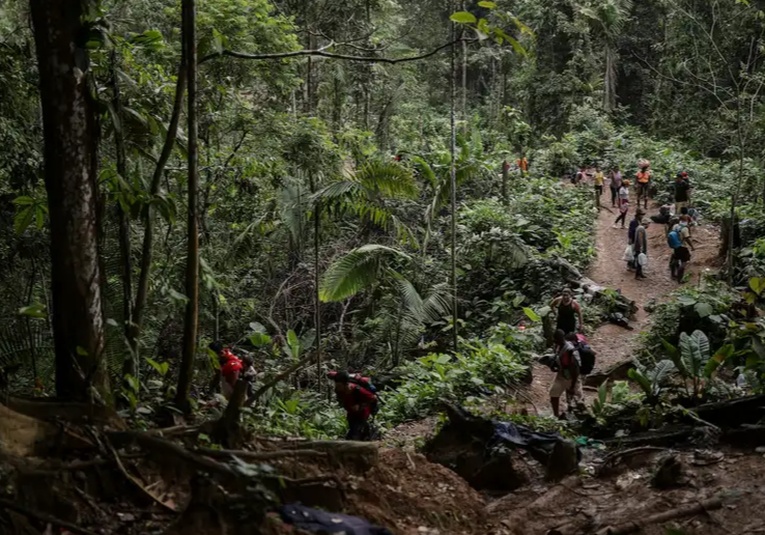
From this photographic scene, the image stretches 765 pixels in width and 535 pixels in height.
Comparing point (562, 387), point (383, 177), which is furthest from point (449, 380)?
point (383, 177)

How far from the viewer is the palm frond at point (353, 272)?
12133mm

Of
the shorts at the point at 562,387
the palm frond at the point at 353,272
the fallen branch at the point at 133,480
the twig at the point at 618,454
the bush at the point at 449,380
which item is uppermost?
the fallen branch at the point at 133,480

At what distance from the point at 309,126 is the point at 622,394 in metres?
6.27

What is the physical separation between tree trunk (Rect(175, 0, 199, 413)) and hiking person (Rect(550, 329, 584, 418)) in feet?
17.8

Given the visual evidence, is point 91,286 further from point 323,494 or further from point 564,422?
point 564,422

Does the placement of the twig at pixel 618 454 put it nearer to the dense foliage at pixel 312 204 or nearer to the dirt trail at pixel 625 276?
the dense foliage at pixel 312 204

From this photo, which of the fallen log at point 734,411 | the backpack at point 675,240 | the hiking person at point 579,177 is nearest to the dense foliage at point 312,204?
the fallen log at point 734,411

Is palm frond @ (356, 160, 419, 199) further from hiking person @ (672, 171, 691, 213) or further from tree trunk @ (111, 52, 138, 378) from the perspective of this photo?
hiking person @ (672, 171, 691, 213)


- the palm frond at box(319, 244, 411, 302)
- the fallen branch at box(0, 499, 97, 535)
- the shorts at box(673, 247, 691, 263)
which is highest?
the fallen branch at box(0, 499, 97, 535)

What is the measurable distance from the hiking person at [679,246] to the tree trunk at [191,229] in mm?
13535

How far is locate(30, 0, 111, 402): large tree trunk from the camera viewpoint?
461 cm

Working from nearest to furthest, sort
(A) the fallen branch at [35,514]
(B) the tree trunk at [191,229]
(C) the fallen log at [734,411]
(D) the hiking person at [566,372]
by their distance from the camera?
(A) the fallen branch at [35,514]
(B) the tree trunk at [191,229]
(C) the fallen log at [734,411]
(D) the hiking person at [566,372]

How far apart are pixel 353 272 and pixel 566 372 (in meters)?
4.28

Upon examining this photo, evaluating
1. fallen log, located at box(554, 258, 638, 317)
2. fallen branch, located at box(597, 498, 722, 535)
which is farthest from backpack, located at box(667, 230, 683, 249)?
fallen branch, located at box(597, 498, 722, 535)
